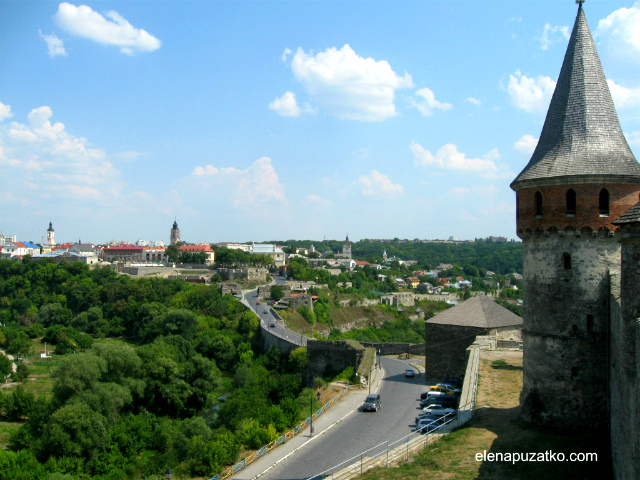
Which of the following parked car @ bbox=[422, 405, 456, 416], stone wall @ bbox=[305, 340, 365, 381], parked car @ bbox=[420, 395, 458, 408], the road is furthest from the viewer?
the road

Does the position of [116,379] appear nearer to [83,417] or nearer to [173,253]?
[83,417]

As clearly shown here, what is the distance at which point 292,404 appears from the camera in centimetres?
2322

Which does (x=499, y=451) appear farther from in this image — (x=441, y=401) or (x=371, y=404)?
(x=371, y=404)

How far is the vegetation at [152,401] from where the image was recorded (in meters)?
23.3

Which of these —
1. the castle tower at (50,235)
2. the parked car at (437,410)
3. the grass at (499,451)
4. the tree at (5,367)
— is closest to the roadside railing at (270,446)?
the parked car at (437,410)

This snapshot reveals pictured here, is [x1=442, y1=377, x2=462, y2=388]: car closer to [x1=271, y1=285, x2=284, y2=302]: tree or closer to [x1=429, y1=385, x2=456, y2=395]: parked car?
[x1=429, y1=385, x2=456, y2=395]: parked car

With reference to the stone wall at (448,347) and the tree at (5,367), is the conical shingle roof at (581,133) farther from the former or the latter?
the tree at (5,367)

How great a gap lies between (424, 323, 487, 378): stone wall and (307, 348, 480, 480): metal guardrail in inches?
259

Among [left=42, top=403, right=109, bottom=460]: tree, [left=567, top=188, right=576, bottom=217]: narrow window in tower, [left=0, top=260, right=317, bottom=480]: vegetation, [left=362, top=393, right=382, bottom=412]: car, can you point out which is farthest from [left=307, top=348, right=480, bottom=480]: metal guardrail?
[left=42, top=403, right=109, bottom=460]: tree

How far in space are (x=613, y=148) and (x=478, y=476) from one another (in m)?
8.95

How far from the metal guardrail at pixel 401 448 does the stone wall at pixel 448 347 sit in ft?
21.6

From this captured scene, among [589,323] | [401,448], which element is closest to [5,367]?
[401,448]

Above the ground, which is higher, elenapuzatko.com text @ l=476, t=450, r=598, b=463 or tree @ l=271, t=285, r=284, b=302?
elenapuzatko.com text @ l=476, t=450, r=598, b=463

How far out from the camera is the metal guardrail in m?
13.2
